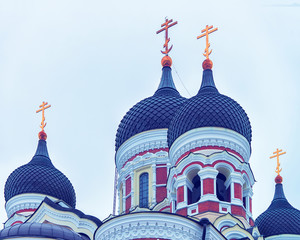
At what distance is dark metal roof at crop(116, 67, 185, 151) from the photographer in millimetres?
28938

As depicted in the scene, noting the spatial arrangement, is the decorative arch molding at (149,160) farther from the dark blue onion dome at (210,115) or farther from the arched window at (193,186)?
the arched window at (193,186)

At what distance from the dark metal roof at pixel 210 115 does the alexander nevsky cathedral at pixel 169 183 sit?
29mm

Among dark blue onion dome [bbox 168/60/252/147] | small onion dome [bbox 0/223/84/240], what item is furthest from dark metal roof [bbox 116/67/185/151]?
small onion dome [bbox 0/223/84/240]

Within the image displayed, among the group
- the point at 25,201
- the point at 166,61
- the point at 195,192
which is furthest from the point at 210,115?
the point at 25,201

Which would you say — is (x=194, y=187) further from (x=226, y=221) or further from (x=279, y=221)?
(x=279, y=221)

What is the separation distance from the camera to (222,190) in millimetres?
25172

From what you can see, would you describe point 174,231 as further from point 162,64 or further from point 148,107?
point 162,64

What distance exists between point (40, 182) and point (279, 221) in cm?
784

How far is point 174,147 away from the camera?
2581cm

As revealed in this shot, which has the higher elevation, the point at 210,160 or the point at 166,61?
the point at 166,61

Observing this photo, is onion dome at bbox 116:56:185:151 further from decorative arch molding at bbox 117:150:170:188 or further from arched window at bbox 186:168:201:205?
arched window at bbox 186:168:201:205

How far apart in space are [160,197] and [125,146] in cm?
237

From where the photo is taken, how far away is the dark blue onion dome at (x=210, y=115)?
84.0ft

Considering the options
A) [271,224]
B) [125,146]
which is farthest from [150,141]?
[271,224]
